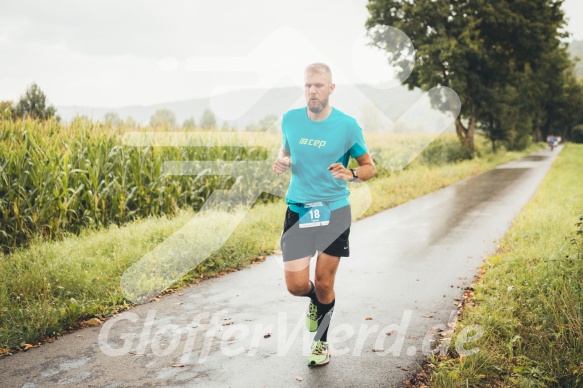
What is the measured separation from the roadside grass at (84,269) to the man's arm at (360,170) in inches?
121

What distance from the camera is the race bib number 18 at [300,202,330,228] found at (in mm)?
3961

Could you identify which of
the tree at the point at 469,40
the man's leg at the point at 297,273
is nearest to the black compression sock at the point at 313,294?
the man's leg at the point at 297,273

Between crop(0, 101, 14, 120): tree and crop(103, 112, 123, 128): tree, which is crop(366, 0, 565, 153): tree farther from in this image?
crop(0, 101, 14, 120): tree

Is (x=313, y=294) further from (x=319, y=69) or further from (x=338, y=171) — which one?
(x=319, y=69)

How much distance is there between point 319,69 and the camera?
392 cm

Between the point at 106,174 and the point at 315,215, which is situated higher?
the point at 106,174

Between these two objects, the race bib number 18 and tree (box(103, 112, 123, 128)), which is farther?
tree (box(103, 112, 123, 128))

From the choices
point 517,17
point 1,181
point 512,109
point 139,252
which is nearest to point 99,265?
point 139,252

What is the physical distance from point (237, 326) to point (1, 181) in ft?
16.3

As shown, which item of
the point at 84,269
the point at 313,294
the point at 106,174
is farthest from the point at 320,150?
the point at 106,174

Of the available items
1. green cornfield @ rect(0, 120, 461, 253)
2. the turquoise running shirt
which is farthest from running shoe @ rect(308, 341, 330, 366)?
green cornfield @ rect(0, 120, 461, 253)

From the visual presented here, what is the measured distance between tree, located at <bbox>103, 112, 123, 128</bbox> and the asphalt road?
532 cm

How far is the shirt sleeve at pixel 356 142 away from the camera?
4004mm

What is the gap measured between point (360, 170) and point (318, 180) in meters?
0.34
